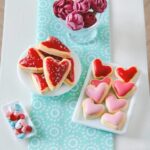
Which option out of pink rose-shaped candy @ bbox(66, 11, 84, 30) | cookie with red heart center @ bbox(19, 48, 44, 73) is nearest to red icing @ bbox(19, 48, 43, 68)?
cookie with red heart center @ bbox(19, 48, 44, 73)

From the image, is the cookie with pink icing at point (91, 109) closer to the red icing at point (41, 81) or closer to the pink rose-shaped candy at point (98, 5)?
the red icing at point (41, 81)

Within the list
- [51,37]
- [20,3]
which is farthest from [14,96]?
[20,3]

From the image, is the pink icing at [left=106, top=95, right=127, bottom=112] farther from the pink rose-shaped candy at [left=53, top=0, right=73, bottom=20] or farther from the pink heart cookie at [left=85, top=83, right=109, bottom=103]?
the pink rose-shaped candy at [left=53, top=0, right=73, bottom=20]

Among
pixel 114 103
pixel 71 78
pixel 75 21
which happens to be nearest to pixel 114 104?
pixel 114 103

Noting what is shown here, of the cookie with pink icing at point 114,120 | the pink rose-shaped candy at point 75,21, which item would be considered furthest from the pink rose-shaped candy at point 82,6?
the cookie with pink icing at point 114,120

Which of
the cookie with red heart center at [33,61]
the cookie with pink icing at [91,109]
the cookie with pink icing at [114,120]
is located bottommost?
the cookie with pink icing at [114,120]
